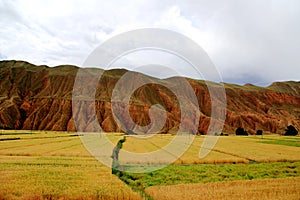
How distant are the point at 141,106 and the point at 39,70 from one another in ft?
203

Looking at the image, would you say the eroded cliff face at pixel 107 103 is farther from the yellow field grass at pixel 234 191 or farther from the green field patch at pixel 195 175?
the yellow field grass at pixel 234 191

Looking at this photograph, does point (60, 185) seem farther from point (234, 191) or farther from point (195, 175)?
point (195, 175)

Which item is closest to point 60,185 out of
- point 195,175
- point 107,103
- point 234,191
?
point 234,191

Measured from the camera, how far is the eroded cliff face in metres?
99.9

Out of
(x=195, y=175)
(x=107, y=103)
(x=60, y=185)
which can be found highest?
(x=107, y=103)

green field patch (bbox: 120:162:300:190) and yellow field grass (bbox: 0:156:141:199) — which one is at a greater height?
yellow field grass (bbox: 0:156:141:199)

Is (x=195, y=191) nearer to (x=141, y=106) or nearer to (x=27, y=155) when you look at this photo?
(x=27, y=155)

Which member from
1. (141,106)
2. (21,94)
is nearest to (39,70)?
(21,94)

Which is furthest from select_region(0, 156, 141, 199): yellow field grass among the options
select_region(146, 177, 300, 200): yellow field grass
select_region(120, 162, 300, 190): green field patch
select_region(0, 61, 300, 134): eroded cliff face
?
select_region(0, 61, 300, 134): eroded cliff face

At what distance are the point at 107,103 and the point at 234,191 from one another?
96652 mm

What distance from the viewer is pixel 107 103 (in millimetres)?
107562

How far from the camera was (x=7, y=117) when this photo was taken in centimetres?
9731

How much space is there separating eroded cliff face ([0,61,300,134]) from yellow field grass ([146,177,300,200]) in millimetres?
69377

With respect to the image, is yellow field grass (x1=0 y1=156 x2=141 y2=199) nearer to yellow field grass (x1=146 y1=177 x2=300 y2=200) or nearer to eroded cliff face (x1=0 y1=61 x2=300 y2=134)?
yellow field grass (x1=146 y1=177 x2=300 y2=200)
